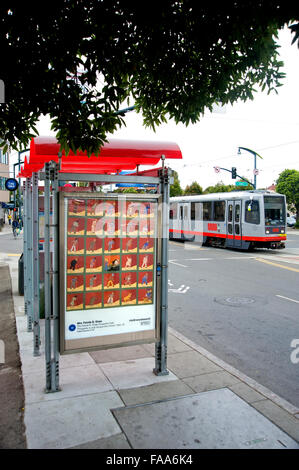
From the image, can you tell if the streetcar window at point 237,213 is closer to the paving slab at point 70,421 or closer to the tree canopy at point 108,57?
the tree canopy at point 108,57

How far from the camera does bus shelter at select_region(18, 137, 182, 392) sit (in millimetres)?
4598

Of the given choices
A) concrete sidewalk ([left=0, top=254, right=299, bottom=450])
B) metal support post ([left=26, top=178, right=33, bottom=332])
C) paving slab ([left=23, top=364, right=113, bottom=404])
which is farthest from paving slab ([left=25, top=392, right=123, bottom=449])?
metal support post ([left=26, top=178, right=33, bottom=332])

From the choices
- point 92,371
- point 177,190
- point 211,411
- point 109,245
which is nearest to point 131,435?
point 211,411

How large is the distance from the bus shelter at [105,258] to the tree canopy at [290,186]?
160ft

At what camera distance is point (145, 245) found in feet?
16.8

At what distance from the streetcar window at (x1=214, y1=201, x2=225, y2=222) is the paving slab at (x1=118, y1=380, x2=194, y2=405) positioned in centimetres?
1842

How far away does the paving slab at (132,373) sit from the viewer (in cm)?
495

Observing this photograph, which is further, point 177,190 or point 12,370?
point 177,190

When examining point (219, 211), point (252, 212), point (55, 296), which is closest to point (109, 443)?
point (55, 296)

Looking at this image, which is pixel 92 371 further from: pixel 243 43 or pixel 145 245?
pixel 243 43

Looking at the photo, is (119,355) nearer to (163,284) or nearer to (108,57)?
(163,284)

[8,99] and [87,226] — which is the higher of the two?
[8,99]

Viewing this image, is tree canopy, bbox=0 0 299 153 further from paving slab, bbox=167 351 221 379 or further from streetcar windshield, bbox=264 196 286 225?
streetcar windshield, bbox=264 196 286 225

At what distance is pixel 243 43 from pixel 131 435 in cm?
425
